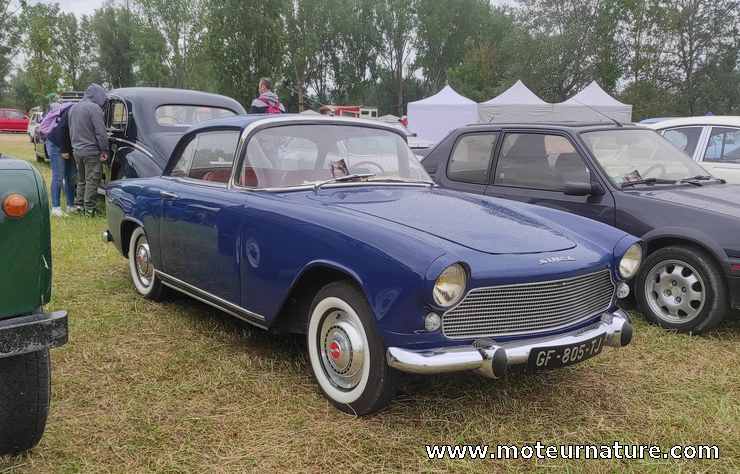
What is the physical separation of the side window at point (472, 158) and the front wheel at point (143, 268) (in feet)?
9.29

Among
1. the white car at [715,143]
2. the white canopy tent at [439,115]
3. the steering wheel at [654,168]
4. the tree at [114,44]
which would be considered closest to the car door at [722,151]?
the white car at [715,143]

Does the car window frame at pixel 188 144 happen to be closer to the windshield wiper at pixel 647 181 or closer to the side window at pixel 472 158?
the side window at pixel 472 158

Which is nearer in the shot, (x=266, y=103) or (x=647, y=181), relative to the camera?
(x=647, y=181)

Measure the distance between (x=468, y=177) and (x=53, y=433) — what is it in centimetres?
408

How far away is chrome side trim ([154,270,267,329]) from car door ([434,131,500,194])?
2.68 meters

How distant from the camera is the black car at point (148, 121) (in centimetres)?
782

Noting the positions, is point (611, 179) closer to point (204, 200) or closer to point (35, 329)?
point (204, 200)

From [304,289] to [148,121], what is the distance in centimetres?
554

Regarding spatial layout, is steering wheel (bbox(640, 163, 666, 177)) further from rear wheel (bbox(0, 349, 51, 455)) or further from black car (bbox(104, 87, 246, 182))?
black car (bbox(104, 87, 246, 182))

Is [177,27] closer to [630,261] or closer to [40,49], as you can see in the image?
[40,49]

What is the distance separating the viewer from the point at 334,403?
10.5 feet

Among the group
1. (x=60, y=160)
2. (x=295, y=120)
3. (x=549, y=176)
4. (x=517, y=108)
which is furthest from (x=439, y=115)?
(x=295, y=120)

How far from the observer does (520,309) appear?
299 centimetres

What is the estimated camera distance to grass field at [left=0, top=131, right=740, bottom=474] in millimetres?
2775
